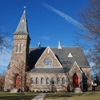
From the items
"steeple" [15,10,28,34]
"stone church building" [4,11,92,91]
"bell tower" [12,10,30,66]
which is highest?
"steeple" [15,10,28,34]

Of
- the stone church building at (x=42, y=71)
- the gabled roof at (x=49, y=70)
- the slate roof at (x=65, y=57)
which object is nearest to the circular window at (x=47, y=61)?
the stone church building at (x=42, y=71)

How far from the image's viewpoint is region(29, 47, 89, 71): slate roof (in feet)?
147

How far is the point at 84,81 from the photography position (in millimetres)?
43438

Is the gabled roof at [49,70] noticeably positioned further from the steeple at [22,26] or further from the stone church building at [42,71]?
the steeple at [22,26]

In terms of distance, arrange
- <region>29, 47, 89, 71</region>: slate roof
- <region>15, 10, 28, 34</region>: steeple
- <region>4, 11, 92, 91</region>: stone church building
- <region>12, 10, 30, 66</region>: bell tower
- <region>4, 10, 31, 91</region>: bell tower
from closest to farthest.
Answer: <region>4, 11, 92, 91</region>: stone church building
<region>4, 10, 31, 91</region>: bell tower
<region>12, 10, 30, 66</region>: bell tower
<region>29, 47, 89, 71</region>: slate roof
<region>15, 10, 28, 34</region>: steeple

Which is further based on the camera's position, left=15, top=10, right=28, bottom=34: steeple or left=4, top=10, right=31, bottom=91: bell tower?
left=15, top=10, right=28, bottom=34: steeple

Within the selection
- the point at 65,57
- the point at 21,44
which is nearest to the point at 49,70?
the point at 65,57

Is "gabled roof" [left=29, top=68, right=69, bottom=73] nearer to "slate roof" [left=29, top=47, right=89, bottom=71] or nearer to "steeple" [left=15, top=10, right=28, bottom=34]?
"slate roof" [left=29, top=47, right=89, bottom=71]

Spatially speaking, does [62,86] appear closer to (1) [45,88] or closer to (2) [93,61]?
(1) [45,88]

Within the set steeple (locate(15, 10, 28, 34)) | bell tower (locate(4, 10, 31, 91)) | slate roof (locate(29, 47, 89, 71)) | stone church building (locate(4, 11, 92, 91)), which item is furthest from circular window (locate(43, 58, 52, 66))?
steeple (locate(15, 10, 28, 34))

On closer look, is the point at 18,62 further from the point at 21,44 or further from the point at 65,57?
the point at 65,57

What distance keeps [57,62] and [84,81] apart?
349 inches

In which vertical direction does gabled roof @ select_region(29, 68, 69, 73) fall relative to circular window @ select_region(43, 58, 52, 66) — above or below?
below

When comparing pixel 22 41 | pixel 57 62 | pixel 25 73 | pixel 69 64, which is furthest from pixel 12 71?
pixel 69 64
